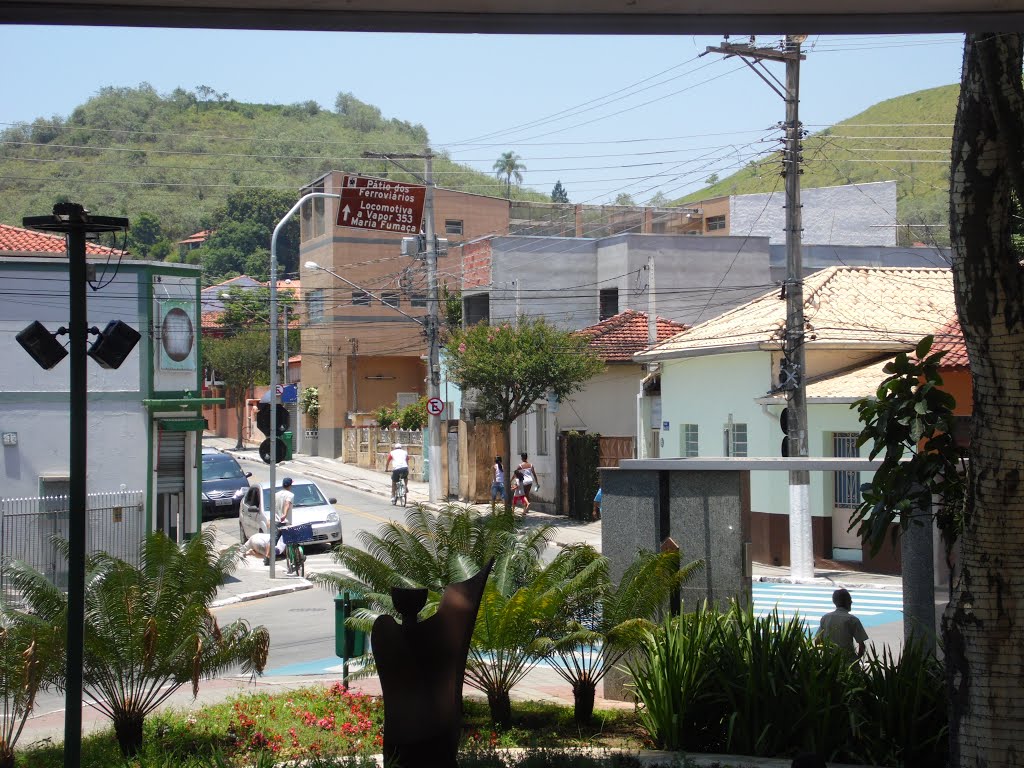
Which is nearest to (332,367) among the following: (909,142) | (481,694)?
(481,694)

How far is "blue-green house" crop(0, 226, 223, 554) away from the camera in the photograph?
21.8 meters

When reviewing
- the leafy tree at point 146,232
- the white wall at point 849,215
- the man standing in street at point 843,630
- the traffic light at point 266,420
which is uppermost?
the leafy tree at point 146,232

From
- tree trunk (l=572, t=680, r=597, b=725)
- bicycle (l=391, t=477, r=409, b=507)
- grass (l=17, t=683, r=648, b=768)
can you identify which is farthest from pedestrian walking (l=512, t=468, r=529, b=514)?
tree trunk (l=572, t=680, r=597, b=725)

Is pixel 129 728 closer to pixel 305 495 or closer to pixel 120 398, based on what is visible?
pixel 120 398

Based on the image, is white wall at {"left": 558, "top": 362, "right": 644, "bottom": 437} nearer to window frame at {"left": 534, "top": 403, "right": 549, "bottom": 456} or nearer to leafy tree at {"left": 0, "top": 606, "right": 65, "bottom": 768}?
window frame at {"left": 534, "top": 403, "right": 549, "bottom": 456}

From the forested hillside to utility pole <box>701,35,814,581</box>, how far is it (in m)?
41.5

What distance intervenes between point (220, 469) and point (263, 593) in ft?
47.5

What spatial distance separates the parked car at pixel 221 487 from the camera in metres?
32.0

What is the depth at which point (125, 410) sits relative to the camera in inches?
899

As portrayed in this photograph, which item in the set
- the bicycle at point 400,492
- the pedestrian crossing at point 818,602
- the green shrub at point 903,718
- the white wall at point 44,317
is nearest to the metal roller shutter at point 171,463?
the white wall at point 44,317

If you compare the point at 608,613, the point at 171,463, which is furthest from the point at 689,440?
the point at 608,613

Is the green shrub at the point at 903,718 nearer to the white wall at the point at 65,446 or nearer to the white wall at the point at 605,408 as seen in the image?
the white wall at the point at 65,446

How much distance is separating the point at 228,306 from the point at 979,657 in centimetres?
6500

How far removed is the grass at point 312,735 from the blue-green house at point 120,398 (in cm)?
1024
